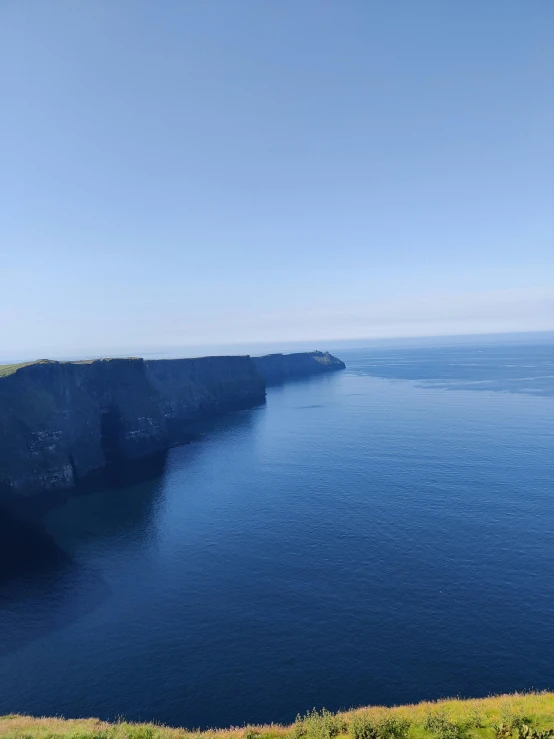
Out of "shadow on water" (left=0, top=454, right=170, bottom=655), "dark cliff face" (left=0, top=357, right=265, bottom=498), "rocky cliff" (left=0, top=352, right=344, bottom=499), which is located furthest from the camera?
"rocky cliff" (left=0, top=352, right=344, bottom=499)

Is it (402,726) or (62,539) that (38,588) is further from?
(402,726)

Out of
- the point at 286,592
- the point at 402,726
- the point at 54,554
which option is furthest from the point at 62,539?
the point at 402,726

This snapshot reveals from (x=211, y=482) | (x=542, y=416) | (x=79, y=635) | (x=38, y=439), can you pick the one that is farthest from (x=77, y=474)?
(x=542, y=416)

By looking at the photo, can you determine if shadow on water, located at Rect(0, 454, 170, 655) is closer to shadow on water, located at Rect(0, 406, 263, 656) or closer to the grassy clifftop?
shadow on water, located at Rect(0, 406, 263, 656)

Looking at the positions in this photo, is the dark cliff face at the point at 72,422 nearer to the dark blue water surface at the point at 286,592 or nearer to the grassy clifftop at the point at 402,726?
the dark blue water surface at the point at 286,592

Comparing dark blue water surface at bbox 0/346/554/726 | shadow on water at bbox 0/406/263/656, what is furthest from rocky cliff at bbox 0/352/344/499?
dark blue water surface at bbox 0/346/554/726

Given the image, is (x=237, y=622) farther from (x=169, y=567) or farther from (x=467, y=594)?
(x=467, y=594)

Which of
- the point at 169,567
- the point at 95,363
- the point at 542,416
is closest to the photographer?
the point at 169,567
